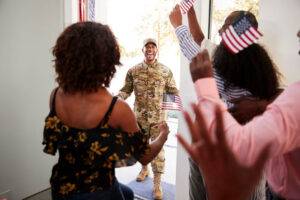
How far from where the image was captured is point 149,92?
308 centimetres

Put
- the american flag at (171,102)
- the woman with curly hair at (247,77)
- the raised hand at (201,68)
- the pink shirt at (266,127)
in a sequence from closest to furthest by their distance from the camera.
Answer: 1. the pink shirt at (266,127)
2. the raised hand at (201,68)
3. the woman with curly hair at (247,77)
4. the american flag at (171,102)

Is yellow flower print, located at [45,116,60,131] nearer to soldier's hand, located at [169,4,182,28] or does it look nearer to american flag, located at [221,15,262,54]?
american flag, located at [221,15,262,54]

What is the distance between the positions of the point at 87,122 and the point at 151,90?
1895 mm

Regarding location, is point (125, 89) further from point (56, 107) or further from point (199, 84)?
point (199, 84)

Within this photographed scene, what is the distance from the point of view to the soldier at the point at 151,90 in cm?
308

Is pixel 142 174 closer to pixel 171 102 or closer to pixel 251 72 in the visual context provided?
pixel 171 102

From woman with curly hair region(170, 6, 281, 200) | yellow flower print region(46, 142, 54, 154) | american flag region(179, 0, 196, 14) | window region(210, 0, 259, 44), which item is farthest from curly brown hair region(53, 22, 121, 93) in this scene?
window region(210, 0, 259, 44)

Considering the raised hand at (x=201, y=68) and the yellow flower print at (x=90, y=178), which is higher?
the raised hand at (x=201, y=68)

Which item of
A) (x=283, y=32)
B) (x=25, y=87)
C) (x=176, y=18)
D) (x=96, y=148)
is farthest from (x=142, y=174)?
(x=96, y=148)

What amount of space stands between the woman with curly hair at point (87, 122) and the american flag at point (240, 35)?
1.56 ft

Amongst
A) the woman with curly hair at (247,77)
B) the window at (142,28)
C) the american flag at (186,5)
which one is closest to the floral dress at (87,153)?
the woman with curly hair at (247,77)

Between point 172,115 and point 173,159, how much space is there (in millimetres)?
1458

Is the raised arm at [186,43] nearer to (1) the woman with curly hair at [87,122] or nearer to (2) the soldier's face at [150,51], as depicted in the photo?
(1) the woman with curly hair at [87,122]

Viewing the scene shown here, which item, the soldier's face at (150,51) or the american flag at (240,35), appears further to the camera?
the soldier's face at (150,51)
